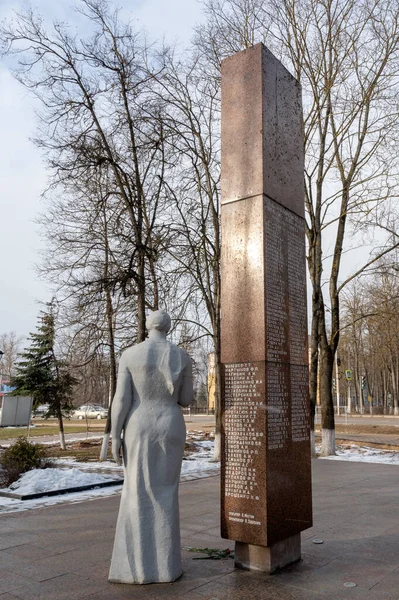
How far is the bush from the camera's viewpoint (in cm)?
1071

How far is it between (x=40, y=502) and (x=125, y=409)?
4.73 m

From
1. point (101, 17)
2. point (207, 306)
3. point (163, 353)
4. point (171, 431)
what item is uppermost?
point (101, 17)

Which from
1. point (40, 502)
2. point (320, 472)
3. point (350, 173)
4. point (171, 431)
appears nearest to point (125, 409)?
point (171, 431)

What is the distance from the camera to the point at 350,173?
15.6 metres

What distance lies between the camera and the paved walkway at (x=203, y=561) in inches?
175

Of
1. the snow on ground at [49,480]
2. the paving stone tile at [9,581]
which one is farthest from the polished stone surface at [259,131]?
the snow on ground at [49,480]

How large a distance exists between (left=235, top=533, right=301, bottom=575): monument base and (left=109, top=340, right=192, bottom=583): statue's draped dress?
67cm

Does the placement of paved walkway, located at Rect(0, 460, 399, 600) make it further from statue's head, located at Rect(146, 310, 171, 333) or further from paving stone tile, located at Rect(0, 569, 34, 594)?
statue's head, located at Rect(146, 310, 171, 333)

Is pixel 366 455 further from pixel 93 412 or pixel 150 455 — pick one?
pixel 93 412

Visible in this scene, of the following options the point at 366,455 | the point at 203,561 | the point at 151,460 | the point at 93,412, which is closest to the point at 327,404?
the point at 366,455

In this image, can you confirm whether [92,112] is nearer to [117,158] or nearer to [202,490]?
[117,158]

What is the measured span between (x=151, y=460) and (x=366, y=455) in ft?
42.7

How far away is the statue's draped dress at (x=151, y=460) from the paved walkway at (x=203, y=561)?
208mm

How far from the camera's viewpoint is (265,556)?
16.4 ft
